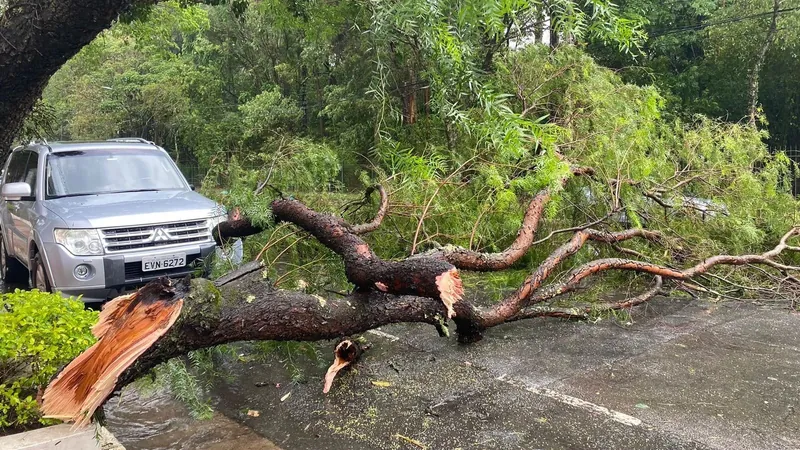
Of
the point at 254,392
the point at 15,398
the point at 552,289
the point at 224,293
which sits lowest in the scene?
the point at 254,392

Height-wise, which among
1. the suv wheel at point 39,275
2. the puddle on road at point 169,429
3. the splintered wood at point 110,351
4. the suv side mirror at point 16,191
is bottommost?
the puddle on road at point 169,429

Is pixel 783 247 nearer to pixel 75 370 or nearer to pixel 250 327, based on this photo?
pixel 250 327

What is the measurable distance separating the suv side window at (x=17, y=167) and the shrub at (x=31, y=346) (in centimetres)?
474

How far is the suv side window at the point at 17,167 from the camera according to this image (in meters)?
7.06

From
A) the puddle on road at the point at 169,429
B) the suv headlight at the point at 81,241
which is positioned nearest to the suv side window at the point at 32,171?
the suv headlight at the point at 81,241

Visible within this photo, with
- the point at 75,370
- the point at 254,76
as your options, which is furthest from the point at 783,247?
the point at 254,76

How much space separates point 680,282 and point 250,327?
15.3 ft

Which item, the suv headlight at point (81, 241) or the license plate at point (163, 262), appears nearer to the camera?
the suv headlight at point (81, 241)

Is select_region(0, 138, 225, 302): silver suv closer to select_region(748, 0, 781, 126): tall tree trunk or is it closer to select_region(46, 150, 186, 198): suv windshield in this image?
select_region(46, 150, 186, 198): suv windshield

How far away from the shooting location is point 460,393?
13.0 ft

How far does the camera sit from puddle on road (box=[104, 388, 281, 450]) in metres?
3.33

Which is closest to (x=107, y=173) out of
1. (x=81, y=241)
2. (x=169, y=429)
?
(x=81, y=241)

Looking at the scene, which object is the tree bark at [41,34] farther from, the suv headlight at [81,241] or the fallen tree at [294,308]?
the fallen tree at [294,308]

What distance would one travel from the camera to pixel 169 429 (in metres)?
3.55
